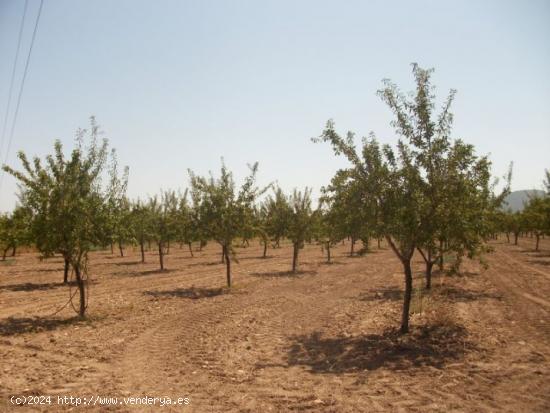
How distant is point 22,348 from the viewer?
419 inches

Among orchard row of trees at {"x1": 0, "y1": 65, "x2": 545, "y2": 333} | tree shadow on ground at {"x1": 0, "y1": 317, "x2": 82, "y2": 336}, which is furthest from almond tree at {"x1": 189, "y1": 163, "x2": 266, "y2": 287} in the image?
tree shadow on ground at {"x1": 0, "y1": 317, "x2": 82, "y2": 336}

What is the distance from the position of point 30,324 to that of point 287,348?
347 inches

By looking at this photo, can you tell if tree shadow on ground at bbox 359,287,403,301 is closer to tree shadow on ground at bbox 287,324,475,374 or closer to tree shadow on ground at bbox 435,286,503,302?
tree shadow on ground at bbox 435,286,503,302

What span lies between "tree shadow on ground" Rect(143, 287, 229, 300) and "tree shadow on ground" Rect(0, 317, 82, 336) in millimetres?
4983

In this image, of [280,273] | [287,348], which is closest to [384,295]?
[287,348]

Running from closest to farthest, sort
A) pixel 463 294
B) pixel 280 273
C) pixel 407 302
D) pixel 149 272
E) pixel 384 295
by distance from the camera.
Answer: pixel 407 302, pixel 384 295, pixel 463 294, pixel 280 273, pixel 149 272

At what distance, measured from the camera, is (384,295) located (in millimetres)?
17797

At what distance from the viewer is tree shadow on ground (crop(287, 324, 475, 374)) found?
9.21m

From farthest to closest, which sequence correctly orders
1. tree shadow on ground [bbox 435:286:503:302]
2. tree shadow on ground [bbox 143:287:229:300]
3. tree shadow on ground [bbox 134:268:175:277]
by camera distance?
tree shadow on ground [bbox 134:268:175:277], tree shadow on ground [bbox 143:287:229:300], tree shadow on ground [bbox 435:286:503:302]

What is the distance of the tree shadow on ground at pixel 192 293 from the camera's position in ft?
60.3

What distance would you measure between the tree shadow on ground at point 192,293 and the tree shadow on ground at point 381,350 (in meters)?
7.79

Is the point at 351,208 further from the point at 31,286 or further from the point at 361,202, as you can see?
the point at 31,286

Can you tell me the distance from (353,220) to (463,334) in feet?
15.0

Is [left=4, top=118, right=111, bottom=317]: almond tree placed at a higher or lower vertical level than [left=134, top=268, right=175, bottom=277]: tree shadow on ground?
higher
